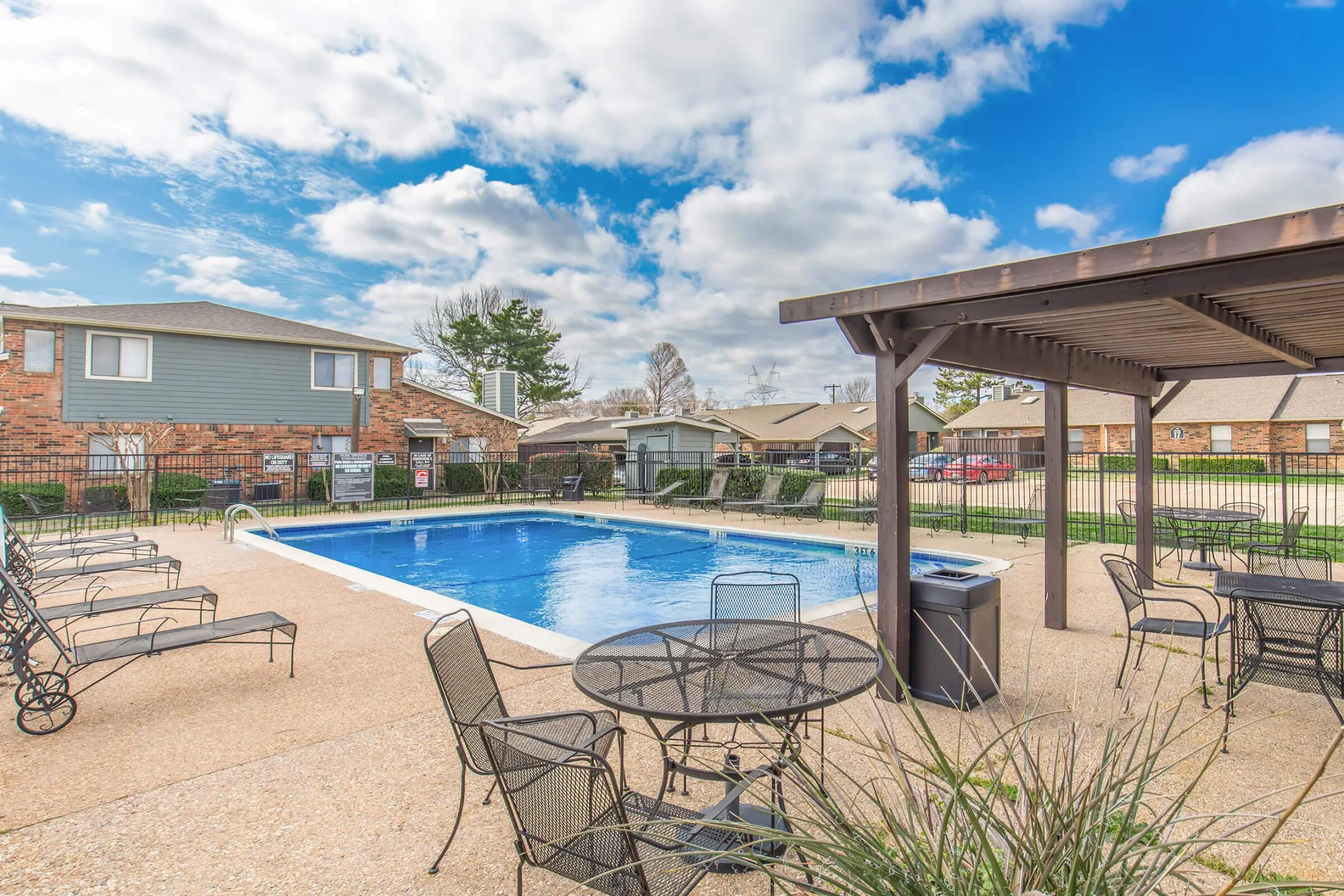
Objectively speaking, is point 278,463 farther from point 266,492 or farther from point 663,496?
point 663,496

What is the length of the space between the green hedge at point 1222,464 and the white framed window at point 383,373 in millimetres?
27936

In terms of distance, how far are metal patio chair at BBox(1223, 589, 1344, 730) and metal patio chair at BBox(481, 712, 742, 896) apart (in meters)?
3.08

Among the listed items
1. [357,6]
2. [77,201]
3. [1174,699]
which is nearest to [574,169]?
[357,6]

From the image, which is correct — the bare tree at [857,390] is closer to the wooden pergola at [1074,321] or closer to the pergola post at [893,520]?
the wooden pergola at [1074,321]

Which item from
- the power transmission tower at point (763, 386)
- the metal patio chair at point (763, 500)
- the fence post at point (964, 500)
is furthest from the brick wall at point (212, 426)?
the power transmission tower at point (763, 386)

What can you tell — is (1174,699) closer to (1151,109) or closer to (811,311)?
(811,311)

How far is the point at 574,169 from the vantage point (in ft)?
68.9

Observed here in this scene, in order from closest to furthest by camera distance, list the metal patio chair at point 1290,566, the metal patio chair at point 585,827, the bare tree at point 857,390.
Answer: the metal patio chair at point 585,827
the metal patio chair at point 1290,566
the bare tree at point 857,390

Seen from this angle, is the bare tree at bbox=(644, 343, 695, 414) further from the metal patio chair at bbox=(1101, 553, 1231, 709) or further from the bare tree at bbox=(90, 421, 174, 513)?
the metal patio chair at bbox=(1101, 553, 1231, 709)

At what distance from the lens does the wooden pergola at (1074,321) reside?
2.98 metres

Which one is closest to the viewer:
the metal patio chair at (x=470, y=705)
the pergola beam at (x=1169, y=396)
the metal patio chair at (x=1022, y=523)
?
the metal patio chair at (x=470, y=705)

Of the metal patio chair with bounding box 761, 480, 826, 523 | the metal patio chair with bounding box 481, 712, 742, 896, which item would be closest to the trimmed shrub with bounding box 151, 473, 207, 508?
the metal patio chair with bounding box 761, 480, 826, 523

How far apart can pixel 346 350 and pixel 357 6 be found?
12387 millimetres

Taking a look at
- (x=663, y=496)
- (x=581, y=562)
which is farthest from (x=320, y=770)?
(x=663, y=496)
